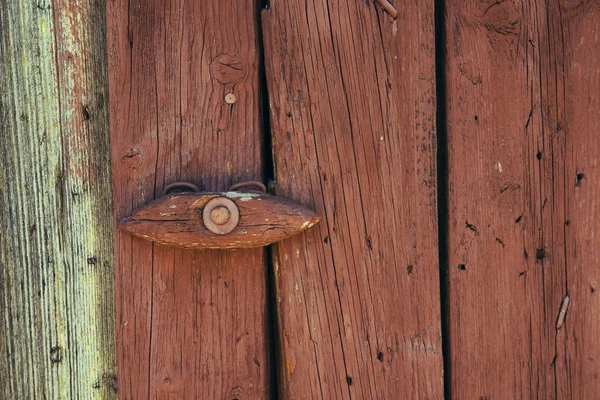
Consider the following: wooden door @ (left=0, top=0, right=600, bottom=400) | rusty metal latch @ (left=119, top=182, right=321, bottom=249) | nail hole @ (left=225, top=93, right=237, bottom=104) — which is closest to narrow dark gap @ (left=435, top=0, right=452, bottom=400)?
wooden door @ (left=0, top=0, right=600, bottom=400)

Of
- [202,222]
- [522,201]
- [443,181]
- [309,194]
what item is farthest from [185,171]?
[522,201]

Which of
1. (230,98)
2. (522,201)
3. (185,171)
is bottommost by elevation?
(522,201)

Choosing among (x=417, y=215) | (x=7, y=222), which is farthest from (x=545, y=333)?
(x=7, y=222)

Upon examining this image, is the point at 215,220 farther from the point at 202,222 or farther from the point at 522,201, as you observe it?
the point at 522,201

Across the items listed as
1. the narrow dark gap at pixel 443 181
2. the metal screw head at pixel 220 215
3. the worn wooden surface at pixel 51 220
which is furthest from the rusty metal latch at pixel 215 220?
the narrow dark gap at pixel 443 181

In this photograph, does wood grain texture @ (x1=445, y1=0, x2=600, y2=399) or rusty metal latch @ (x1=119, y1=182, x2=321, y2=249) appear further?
wood grain texture @ (x1=445, y1=0, x2=600, y2=399)

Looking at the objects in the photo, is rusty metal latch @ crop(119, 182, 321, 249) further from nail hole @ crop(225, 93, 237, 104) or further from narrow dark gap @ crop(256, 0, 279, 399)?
nail hole @ crop(225, 93, 237, 104)

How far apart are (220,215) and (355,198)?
290 millimetres

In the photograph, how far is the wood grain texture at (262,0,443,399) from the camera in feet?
4.10

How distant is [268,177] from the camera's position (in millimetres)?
1290

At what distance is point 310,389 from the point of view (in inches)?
49.0

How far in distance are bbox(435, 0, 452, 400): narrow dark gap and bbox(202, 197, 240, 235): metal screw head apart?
1.53 ft

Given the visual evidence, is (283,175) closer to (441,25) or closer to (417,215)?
(417,215)

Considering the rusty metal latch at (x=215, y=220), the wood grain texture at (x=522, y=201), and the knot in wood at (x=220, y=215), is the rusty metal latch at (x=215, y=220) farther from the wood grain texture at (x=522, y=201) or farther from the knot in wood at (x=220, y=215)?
the wood grain texture at (x=522, y=201)
